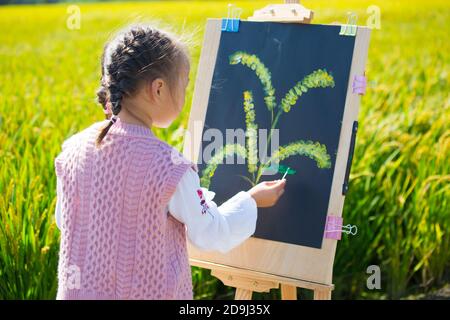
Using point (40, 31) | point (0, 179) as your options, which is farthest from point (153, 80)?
point (40, 31)

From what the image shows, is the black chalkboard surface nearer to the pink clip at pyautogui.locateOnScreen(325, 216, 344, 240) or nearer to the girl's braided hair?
the pink clip at pyautogui.locateOnScreen(325, 216, 344, 240)

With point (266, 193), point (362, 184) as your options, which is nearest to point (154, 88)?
point (266, 193)

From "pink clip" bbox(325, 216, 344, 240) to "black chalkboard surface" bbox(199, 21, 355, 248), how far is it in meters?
0.03

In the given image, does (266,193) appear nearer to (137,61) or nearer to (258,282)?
(258,282)

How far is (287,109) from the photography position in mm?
2654

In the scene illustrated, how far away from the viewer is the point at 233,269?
2.63 metres

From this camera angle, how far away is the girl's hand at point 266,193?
8.01 feet

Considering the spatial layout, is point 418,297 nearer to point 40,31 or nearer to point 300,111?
point 300,111

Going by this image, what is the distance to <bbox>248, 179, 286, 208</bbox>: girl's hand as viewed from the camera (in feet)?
8.01

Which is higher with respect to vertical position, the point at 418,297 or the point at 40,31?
the point at 40,31

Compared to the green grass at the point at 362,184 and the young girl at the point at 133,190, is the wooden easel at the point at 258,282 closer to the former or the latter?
the young girl at the point at 133,190

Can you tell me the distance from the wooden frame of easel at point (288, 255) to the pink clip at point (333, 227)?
0.02 meters

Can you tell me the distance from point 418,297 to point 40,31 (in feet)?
32.6

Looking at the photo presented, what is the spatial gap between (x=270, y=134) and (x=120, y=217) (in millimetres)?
823
